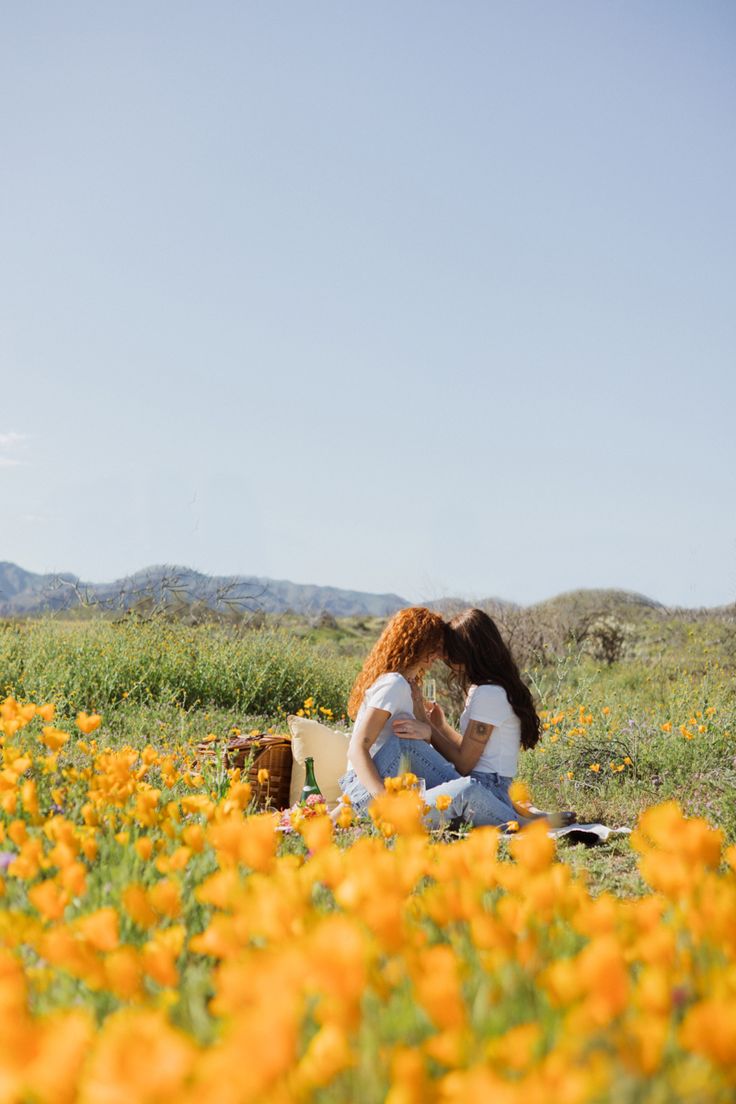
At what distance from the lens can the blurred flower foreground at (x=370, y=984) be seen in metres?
0.95

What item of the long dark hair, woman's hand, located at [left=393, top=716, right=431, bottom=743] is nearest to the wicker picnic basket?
woman's hand, located at [left=393, top=716, right=431, bottom=743]

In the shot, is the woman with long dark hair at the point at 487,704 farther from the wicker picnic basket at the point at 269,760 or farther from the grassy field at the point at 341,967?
the grassy field at the point at 341,967

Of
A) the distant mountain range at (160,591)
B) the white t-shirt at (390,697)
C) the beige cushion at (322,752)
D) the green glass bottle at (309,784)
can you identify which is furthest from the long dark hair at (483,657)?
the distant mountain range at (160,591)

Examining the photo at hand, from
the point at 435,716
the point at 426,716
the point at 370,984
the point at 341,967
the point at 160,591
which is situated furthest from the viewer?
the point at 160,591

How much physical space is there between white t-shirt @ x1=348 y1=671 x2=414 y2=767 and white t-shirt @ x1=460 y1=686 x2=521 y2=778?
334 millimetres

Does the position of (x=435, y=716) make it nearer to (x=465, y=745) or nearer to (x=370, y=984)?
(x=465, y=745)

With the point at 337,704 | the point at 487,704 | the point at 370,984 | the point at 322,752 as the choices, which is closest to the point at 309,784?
the point at 322,752

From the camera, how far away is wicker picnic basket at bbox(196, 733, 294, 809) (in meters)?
5.34

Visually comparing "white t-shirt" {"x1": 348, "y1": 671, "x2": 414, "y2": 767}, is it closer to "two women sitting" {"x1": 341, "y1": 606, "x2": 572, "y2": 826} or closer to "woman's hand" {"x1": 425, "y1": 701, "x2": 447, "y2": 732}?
"two women sitting" {"x1": 341, "y1": 606, "x2": 572, "y2": 826}

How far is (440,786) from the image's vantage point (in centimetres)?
455

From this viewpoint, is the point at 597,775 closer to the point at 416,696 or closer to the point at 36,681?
the point at 416,696

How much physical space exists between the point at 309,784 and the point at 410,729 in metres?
1.07

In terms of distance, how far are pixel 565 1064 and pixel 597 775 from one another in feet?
17.6

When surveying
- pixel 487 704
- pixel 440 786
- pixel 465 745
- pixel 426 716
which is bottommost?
pixel 440 786
